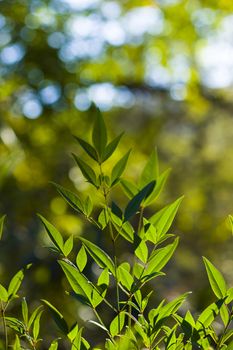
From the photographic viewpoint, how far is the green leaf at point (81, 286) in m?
0.62

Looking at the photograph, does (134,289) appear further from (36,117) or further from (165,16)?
(165,16)

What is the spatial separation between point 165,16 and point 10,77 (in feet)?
3.04

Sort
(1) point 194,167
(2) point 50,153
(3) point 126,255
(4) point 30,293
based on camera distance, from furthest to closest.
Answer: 1. (1) point 194,167
2. (3) point 126,255
3. (2) point 50,153
4. (4) point 30,293

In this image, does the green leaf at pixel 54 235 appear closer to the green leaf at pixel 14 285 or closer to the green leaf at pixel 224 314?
the green leaf at pixel 14 285

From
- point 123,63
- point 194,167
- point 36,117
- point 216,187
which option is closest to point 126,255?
point 123,63

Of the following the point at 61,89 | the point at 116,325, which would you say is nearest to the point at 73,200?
the point at 116,325

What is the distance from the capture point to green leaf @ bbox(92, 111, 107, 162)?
2.03 ft

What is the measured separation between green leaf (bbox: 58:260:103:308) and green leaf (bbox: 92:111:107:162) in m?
0.10

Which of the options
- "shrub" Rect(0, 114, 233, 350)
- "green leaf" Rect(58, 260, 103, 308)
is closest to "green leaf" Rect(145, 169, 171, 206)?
"shrub" Rect(0, 114, 233, 350)

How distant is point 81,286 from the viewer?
624mm

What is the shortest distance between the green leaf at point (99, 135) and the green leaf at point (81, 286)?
0.34 feet

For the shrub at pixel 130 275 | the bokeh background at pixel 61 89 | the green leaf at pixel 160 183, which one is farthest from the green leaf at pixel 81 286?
the bokeh background at pixel 61 89

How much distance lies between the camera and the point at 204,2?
327 centimetres

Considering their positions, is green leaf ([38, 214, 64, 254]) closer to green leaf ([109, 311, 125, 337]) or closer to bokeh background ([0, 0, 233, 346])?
green leaf ([109, 311, 125, 337])
